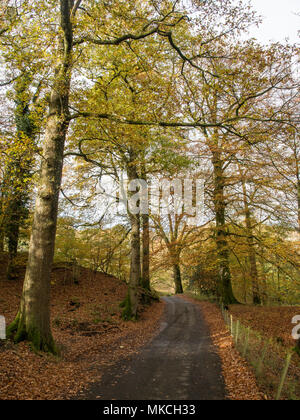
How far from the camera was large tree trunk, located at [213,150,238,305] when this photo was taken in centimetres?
1576

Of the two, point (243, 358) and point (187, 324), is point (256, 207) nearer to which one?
point (187, 324)

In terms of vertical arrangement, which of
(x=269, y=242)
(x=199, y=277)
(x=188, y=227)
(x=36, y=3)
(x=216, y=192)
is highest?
(x=36, y=3)

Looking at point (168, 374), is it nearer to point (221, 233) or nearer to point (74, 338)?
point (74, 338)

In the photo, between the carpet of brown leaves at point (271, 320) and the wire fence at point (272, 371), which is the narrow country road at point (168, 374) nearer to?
the wire fence at point (272, 371)

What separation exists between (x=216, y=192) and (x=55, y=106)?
37.7 ft

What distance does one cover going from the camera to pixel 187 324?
1385cm

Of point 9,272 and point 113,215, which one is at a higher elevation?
point 113,215

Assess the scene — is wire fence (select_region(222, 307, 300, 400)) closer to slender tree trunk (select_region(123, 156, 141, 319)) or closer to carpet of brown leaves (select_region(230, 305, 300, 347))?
carpet of brown leaves (select_region(230, 305, 300, 347))

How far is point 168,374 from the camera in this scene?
21.5 ft

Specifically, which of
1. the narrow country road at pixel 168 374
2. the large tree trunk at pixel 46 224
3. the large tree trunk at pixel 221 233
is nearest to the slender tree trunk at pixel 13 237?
the large tree trunk at pixel 46 224

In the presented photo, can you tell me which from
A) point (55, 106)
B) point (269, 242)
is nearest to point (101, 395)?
point (55, 106)

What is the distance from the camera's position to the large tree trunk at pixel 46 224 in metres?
7.09

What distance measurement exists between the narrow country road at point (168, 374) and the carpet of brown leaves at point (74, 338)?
574mm

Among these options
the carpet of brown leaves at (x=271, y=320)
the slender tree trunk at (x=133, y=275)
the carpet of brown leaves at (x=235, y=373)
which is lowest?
the carpet of brown leaves at (x=271, y=320)
